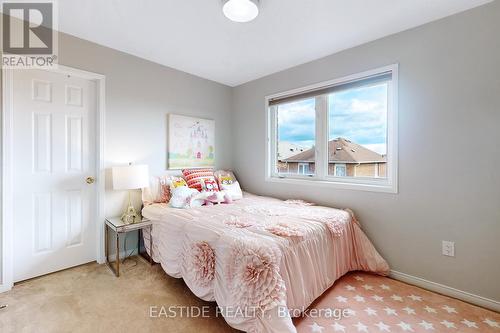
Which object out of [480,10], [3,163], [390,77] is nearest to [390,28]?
[390,77]

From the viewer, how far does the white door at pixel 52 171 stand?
2033 millimetres

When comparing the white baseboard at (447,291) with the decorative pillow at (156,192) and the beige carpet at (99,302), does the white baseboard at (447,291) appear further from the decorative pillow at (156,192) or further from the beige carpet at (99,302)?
the decorative pillow at (156,192)

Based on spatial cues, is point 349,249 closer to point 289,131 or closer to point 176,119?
point 289,131

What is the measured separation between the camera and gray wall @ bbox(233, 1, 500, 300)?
1.74 meters

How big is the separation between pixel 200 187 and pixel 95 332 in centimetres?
166

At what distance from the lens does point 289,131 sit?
3166 mm

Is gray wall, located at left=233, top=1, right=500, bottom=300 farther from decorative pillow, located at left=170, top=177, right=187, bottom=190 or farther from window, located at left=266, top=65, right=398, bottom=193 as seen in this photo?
decorative pillow, located at left=170, top=177, right=187, bottom=190

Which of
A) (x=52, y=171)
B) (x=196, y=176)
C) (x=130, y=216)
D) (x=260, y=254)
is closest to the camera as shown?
(x=260, y=254)

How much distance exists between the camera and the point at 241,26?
2.09 meters

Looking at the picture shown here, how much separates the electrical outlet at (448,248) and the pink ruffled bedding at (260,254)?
0.50 meters

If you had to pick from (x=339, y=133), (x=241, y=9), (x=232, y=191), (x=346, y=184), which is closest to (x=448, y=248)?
(x=346, y=184)

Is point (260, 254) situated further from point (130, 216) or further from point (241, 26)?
point (241, 26)

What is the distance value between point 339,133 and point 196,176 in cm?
190

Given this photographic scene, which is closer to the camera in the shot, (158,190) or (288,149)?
(158,190)
